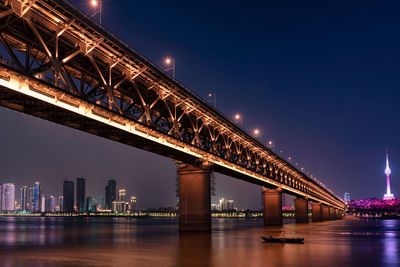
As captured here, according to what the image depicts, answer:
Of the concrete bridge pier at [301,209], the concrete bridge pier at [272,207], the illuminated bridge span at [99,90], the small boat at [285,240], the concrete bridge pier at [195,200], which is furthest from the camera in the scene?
the concrete bridge pier at [301,209]

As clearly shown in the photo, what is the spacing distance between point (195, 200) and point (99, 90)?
67.4 feet

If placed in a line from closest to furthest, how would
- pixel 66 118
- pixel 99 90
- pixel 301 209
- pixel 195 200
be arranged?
pixel 66 118, pixel 99 90, pixel 195 200, pixel 301 209

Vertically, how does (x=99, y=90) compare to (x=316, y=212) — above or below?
above

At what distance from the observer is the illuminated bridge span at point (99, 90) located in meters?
27.5

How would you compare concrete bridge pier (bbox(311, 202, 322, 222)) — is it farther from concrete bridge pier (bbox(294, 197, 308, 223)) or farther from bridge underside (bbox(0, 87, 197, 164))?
bridge underside (bbox(0, 87, 197, 164))

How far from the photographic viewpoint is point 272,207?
96938mm

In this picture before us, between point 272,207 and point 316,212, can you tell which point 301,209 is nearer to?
point 316,212

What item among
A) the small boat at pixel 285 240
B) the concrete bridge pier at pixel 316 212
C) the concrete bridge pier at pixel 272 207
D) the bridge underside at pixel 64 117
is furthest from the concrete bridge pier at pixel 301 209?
the bridge underside at pixel 64 117

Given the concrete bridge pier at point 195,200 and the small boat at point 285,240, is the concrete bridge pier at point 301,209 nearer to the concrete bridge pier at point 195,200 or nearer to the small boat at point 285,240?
the concrete bridge pier at point 195,200

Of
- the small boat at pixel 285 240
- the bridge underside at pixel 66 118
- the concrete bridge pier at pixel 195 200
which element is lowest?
the small boat at pixel 285 240

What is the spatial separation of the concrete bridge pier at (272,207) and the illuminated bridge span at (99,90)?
33.2 m

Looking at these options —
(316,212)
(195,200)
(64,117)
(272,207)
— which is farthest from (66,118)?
(316,212)

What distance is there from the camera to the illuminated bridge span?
2755 cm

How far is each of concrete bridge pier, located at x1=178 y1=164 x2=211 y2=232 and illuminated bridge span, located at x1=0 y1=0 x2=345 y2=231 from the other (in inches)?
5.1
